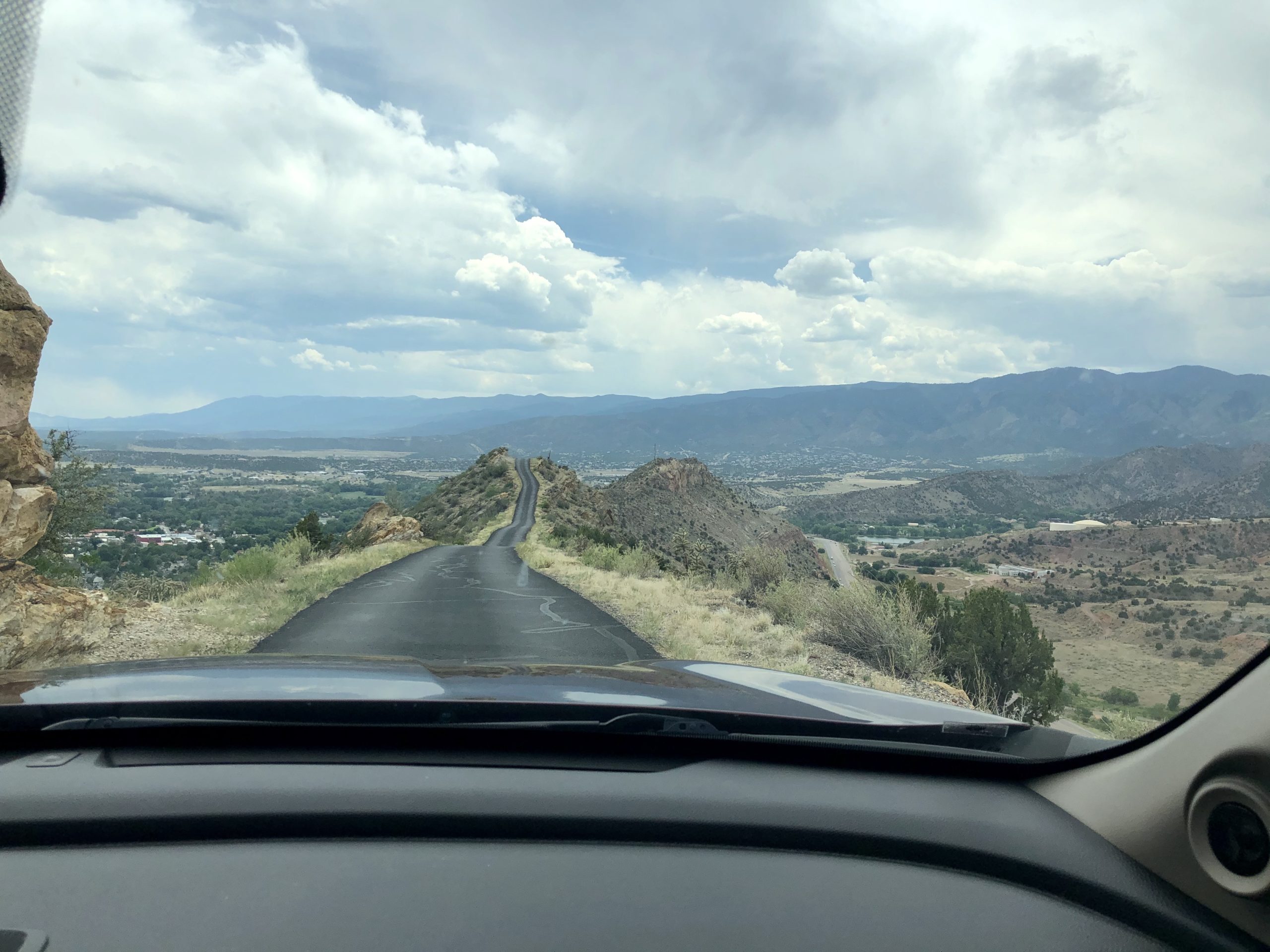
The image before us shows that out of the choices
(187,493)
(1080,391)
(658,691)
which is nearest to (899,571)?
(1080,391)

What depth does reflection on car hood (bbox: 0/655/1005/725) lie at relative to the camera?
321cm

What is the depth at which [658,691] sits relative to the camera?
3.68 meters

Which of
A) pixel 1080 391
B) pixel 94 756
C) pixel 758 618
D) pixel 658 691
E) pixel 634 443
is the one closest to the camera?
pixel 94 756

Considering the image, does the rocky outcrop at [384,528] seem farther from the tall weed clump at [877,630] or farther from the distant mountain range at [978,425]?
the tall weed clump at [877,630]

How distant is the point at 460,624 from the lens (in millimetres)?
13430

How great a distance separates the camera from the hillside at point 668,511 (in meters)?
55.1

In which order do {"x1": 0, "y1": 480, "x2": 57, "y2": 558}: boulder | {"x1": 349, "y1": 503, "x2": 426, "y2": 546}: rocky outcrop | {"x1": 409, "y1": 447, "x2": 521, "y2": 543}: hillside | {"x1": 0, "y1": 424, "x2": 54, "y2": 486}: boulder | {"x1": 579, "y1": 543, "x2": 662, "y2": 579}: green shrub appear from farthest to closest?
{"x1": 409, "y1": 447, "x2": 521, "y2": 543}: hillside < {"x1": 349, "y1": 503, "x2": 426, "y2": 546}: rocky outcrop < {"x1": 579, "y1": 543, "x2": 662, "y2": 579}: green shrub < {"x1": 0, "y1": 424, "x2": 54, "y2": 486}: boulder < {"x1": 0, "y1": 480, "x2": 57, "y2": 558}: boulder

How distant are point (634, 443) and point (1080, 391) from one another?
147m

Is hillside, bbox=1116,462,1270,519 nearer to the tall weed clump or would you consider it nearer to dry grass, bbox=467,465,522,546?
the tall weed clump

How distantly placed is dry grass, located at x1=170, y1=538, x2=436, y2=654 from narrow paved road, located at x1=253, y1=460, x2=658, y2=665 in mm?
313

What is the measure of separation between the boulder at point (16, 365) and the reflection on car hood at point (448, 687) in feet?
24.6

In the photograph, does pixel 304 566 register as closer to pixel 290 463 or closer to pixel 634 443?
pixel 290 463

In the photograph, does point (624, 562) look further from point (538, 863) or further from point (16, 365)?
point (538, 863)

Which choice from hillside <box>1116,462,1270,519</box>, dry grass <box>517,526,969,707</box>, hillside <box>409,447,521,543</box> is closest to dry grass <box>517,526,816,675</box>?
dry grass <box>517,526,969,707</box>
